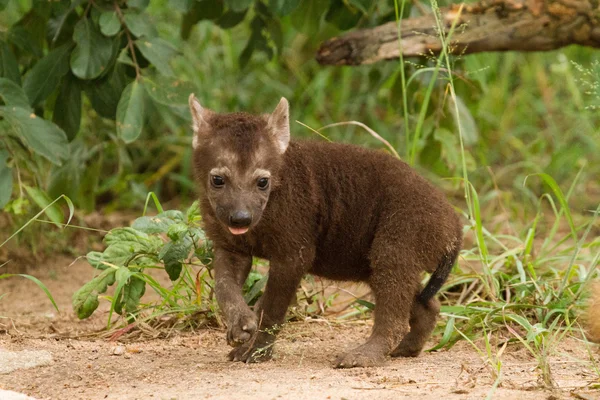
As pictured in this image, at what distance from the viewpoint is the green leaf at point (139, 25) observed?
573 cm

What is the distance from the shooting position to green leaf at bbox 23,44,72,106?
5875mm

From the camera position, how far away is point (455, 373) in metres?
4.44

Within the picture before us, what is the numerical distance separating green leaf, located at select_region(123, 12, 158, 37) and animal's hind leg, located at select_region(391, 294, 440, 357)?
2.32 metres

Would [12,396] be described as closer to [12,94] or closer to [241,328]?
[241,328]

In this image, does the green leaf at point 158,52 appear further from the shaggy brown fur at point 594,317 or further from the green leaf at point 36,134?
the shaggy brown fur at point 594,317

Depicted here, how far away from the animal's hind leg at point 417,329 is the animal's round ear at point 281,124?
1.10 metres

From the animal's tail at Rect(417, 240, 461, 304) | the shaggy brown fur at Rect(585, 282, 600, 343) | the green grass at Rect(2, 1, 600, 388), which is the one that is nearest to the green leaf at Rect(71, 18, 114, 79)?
the green grass at Rect(2, 1, 600, 388)

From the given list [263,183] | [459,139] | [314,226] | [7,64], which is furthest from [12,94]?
[459,139]

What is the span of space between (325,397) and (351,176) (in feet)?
4.89

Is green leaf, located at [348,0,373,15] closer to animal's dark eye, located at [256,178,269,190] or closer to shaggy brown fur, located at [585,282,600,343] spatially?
animal's dark eye, located at [256,178,269,190]

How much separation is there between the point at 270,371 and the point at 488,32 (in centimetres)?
297

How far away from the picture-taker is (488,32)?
20.5 ft

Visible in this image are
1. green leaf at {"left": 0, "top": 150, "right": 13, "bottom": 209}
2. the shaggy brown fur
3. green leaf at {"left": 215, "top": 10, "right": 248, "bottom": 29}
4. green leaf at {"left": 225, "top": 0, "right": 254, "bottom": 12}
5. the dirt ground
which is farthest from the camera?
green leaf at {"left": 215, "top": 10, "right": 248, "bottom": 29}

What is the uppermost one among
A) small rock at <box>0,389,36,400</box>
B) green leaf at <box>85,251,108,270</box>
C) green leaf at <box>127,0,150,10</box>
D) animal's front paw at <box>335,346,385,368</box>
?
green leaf at <box>127,0,150,10</box>
